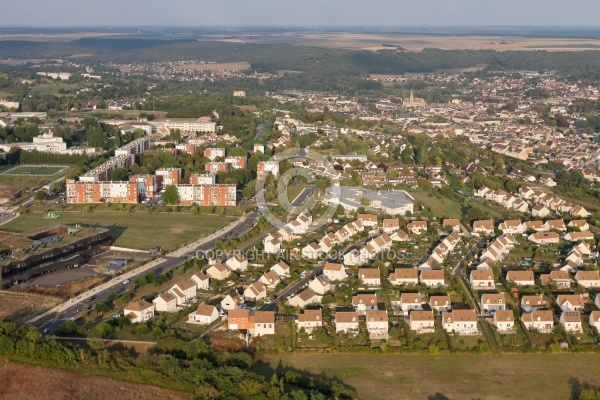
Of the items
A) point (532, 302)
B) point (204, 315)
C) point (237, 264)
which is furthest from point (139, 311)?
point (532, 302)

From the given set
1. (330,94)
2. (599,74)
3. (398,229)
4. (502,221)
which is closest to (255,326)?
(398,229)

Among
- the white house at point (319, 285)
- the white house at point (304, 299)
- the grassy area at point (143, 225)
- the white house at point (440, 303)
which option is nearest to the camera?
the white house at point (440, 303)

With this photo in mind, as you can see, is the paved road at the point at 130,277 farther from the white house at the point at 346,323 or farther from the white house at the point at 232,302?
the white house at the point at 346,323

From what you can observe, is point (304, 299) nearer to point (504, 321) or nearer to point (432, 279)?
point (432, 279)

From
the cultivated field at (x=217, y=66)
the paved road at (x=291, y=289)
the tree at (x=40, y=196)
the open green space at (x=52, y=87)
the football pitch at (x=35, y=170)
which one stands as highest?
the paved road at (x=291, y=289)

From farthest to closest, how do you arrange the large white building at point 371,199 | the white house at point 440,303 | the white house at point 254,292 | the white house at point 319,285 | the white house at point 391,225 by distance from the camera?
1. the large white building at point 371,199
2. the white house at point 391,225
3. the white house at point 319,285
4. the white house at point 254,292
5. the white house at point 440,303

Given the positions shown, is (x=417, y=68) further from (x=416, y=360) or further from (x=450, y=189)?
(x=416, y=360)

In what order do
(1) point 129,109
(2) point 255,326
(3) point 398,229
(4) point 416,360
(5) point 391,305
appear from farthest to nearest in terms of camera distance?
(1) point 129,109
(3) point 398,229
(5) point 391,305
(2) point 255,326
(4) point 416,360

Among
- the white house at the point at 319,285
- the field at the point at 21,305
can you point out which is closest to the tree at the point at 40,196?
the field at the point at 21,305
